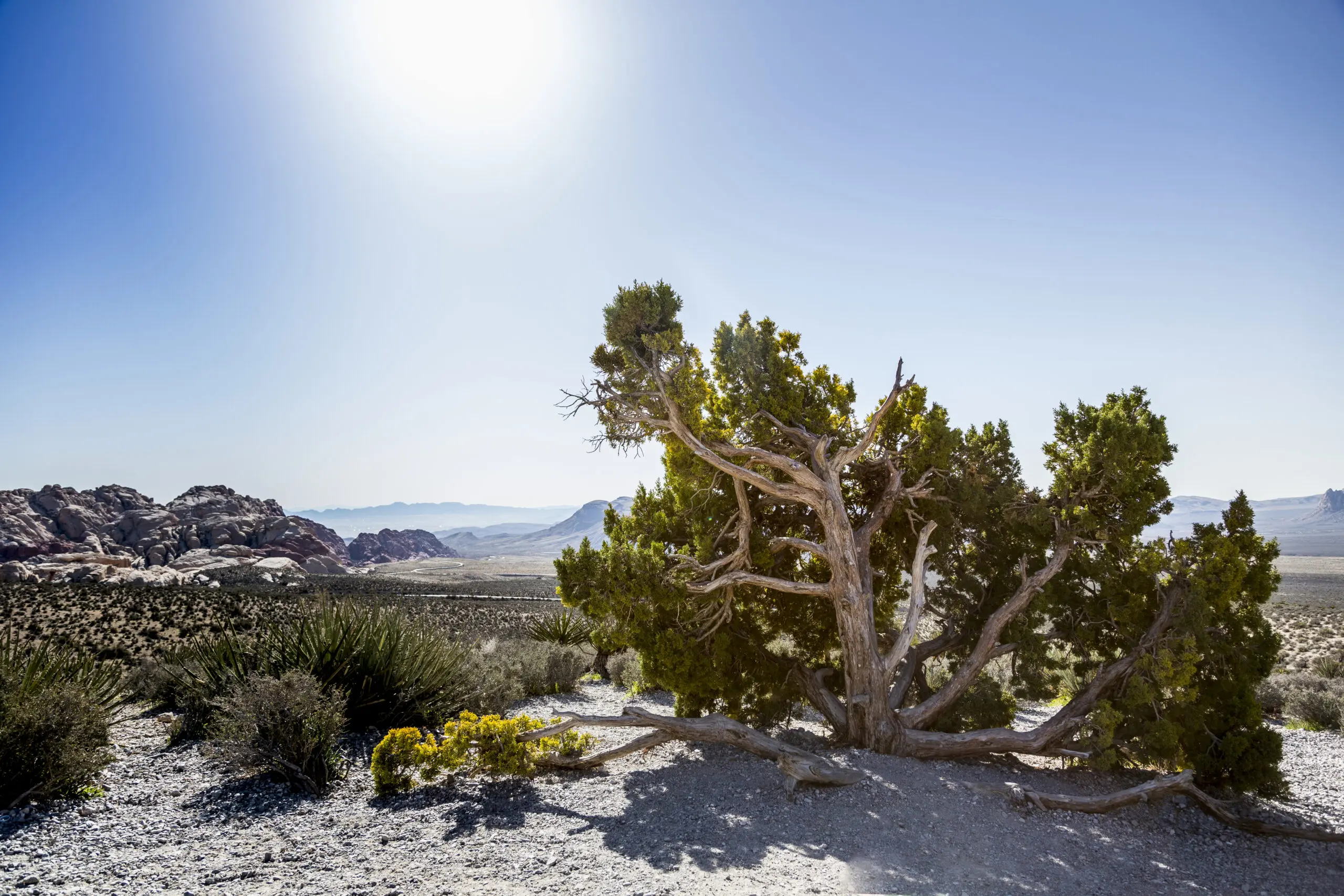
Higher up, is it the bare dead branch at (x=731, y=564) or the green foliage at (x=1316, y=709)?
the bare dead branch at (x=731, y=564)

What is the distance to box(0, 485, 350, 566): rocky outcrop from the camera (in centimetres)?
6444

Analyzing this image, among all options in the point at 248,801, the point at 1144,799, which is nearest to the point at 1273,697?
the point at 1144,799

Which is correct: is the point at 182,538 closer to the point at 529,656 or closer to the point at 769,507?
the point at 529,656

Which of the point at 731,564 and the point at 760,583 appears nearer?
the point at 760,583

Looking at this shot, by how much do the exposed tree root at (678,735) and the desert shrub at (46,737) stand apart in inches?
168

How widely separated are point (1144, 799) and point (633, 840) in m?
5.47

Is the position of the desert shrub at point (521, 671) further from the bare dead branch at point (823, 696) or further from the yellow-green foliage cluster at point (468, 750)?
the bare dead branch at point (823, 696)

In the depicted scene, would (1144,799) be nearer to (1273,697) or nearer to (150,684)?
(1273,697)

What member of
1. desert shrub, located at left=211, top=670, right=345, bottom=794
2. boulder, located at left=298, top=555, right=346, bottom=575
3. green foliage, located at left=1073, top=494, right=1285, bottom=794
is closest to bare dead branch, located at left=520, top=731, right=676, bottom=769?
desert shrub, located at left=211, top=670, right=345, bottom=794

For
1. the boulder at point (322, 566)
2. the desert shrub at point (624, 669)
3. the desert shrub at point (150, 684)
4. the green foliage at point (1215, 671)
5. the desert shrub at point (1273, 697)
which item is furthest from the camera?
the boulder at point (322, 566)

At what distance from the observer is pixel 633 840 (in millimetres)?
5926

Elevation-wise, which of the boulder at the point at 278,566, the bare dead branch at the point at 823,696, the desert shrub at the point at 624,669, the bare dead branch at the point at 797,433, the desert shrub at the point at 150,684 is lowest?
the boulder at the point at 278,566

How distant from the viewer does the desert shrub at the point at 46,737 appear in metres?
6.33

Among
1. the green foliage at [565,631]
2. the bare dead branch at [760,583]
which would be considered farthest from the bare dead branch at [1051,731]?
the green foliage at [565,631]
